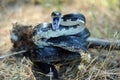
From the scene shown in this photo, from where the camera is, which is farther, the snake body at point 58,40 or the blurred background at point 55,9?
the blurred background at point 55,9

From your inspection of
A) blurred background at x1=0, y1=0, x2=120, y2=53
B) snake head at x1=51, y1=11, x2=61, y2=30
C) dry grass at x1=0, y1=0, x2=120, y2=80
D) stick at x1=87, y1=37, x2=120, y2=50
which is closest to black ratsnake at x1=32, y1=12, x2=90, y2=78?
snake head at x1=51, y1=11, x2=61, y2=30

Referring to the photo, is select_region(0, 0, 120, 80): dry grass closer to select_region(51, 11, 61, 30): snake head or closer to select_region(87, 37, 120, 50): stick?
select_region(87, 37, 120, 50): stick

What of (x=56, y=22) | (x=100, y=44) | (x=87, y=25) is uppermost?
(x=56, y=22)

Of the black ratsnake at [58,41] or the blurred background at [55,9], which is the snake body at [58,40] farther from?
the blurred background at [55,9]

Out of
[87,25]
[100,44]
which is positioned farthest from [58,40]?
[87,25]

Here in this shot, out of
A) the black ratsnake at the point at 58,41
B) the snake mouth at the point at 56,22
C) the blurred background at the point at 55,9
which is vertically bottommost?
the blurred background at the point at 55,9

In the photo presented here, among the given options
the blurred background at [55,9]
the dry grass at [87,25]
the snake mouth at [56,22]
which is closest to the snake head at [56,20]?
the snake mouth at [56,22]

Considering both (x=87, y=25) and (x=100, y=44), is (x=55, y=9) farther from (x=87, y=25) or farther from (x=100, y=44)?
(x=100, y=44)
